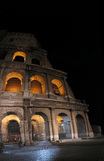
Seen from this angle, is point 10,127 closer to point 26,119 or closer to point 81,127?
point 26,119

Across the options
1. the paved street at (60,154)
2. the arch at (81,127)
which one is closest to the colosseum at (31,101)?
the arch at (81,127)

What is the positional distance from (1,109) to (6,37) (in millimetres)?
12726

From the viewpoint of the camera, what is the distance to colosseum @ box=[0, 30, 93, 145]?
12773mm

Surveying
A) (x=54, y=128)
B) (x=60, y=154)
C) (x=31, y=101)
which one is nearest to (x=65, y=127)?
(x=54, y=128)

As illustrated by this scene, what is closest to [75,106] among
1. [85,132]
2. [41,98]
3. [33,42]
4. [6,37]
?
[85,132]

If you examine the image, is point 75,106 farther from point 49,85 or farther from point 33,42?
point 33,42

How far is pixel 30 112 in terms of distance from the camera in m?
13.0

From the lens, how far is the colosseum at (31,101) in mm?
12773

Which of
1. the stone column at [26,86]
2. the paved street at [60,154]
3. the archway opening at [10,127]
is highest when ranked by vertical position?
the stone column at [26,86]

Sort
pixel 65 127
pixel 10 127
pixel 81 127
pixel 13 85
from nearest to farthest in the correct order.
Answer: pixel 65 127
pixel 10 127
pixel 13 85
pixel 81 127

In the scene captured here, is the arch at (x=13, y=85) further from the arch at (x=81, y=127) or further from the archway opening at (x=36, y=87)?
the arch at (x=81, y=127)

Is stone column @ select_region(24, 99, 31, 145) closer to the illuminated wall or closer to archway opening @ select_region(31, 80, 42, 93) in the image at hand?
the illuminated wall

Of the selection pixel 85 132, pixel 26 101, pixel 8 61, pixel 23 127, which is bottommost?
pixel 85 132

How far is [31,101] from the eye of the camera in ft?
44.0
